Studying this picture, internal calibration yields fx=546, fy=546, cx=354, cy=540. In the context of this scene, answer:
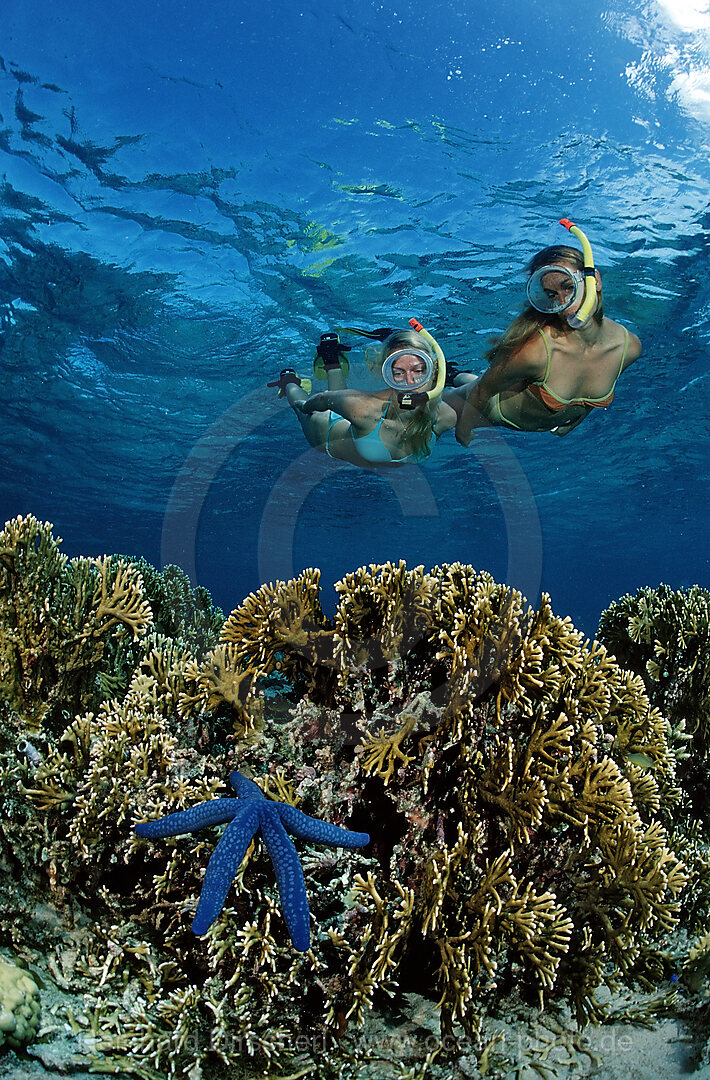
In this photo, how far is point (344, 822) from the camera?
330cm

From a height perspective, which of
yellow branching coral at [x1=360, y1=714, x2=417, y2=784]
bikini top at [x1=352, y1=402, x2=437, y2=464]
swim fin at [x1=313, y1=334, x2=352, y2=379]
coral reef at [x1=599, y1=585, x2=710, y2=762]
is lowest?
yellow branching coral at [x1=360, y1=714, x2=417, y2=784]

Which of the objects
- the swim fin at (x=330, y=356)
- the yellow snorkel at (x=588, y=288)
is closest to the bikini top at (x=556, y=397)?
the yellow snorkel at (x=588, y=288)

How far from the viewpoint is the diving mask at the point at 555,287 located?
5883 millimetres

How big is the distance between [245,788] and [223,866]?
55 centimetres

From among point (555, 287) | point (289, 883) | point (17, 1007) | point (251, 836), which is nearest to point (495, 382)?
point (555, 287)

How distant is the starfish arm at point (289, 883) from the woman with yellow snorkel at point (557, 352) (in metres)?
5.84

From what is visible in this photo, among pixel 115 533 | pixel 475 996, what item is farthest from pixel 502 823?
pixel 115 533

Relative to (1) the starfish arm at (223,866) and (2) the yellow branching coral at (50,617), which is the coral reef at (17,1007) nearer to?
(1) the starfish arm at (223,866)

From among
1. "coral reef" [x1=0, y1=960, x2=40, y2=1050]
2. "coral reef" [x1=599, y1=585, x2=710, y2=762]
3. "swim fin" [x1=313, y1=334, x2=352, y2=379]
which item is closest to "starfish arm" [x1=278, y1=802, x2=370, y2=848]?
"coral reef" [x1=0, y1=960, x2=40, y2=1050]

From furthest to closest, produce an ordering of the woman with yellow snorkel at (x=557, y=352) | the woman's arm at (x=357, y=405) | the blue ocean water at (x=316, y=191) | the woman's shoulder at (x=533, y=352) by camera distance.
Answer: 1. the blue ocean water at (x=316, y=191)
2. the woman's arm at (x=357, y=405)
3. the woman's shoulder at (x=533, y=352)
4. the woman with yellow snorkel at (x=557, y=352)

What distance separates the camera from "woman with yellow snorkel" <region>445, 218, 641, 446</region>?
19.6 feet

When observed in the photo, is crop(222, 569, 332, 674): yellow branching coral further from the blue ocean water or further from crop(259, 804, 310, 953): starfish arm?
the blue ocean water

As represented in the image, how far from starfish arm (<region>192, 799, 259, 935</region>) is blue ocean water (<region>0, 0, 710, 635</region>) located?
1294 cm

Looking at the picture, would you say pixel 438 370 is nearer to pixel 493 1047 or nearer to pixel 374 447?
pixel 374 447
